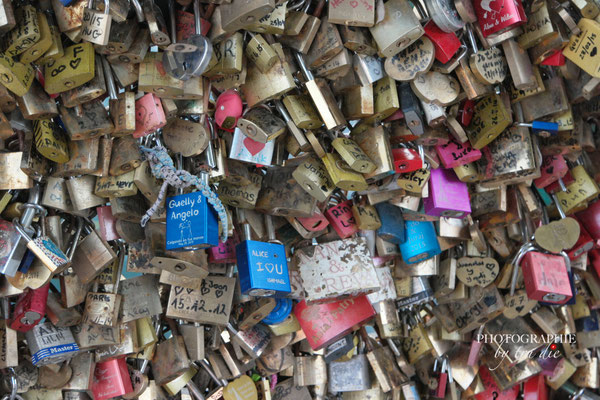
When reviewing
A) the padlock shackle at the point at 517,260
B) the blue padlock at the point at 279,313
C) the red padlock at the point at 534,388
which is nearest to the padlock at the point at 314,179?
the blue padlock at the point at 279,313

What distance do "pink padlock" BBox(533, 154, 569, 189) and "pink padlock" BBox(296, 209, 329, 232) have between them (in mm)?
630

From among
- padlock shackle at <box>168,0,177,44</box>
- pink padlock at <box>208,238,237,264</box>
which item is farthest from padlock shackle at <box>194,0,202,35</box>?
pink padlock at <box>208,238,237,264</box>

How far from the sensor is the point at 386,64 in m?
1.61

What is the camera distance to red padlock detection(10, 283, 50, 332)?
1417 mm

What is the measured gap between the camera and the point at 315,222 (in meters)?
1.69

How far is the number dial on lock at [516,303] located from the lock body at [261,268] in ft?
2.33

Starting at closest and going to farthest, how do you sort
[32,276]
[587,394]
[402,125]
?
[32,276]
[402,125]
[587,394]

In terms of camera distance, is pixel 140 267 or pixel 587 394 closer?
pixel 140 267

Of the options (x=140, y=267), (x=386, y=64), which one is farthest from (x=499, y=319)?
(x=140, y=267)

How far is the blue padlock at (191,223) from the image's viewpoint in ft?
4.51

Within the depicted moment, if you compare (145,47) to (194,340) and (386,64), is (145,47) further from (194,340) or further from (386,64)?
(194,340)

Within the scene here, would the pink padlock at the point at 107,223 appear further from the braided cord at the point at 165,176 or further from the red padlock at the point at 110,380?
the red padlock at the point at 110,380

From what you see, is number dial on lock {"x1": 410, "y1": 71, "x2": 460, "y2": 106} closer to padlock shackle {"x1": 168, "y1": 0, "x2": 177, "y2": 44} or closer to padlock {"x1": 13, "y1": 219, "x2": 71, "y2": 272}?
padlock shackle {"x1": 168, "y1": 0, "x2": 177, "y2": 44}

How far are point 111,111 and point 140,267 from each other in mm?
340
